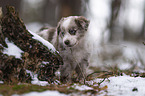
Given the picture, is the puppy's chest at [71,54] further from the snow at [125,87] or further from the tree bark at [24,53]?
the snow at [125,87]

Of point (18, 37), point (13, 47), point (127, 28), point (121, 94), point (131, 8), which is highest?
point (131, 8)

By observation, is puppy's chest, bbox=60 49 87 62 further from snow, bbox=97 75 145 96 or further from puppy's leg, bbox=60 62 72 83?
snow, bbox=97 75 145 96

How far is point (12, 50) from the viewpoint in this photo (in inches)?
90.0

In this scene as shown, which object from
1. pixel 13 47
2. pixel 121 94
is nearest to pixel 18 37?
pixel 13 47

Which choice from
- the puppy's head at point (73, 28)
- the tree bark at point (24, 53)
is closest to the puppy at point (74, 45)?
the puppy's head at point (73, 28)

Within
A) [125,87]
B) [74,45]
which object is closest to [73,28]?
[74,45]

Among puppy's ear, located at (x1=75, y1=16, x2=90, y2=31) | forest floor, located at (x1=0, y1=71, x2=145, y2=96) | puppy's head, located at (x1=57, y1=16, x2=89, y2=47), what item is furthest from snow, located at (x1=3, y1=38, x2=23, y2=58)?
puppy's ear, located at (x1=75, y1=16, x2=90, y2=31)

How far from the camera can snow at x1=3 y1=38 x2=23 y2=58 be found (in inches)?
87.9

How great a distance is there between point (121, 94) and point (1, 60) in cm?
156

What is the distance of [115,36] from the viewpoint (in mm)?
20438

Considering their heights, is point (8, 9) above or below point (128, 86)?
above

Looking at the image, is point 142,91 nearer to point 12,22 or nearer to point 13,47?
point 13,47

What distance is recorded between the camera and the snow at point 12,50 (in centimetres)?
223

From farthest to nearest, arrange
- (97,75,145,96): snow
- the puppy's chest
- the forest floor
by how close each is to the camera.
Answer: the puppy's chest
(97,75,145,96): snow
the forest floor
